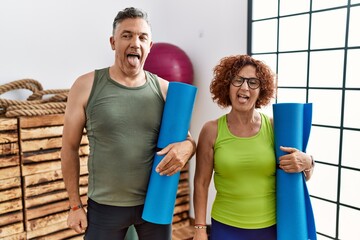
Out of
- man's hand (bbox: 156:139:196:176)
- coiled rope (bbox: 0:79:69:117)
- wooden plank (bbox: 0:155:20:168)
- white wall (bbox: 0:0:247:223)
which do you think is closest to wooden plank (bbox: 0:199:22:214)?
wooden plank (bbox: 0:155:20:168)

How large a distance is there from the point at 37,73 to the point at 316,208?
2.09 meters

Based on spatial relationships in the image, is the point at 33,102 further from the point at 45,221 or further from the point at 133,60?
the point at 133,60

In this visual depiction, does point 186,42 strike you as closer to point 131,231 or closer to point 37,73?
point 37,73

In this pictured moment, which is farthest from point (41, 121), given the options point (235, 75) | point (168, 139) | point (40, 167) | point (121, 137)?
point (235, 75)

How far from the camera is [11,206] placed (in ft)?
6.70

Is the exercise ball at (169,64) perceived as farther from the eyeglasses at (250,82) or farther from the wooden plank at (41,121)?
the eyeglasses at (250,82)

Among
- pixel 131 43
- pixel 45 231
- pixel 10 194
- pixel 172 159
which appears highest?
pixel 131 43

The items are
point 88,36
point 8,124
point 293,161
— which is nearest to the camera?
point 293,161

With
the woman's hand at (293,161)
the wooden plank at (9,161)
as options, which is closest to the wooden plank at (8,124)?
the wooden plank at (9,161)

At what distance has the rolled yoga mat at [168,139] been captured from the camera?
1.22 metres

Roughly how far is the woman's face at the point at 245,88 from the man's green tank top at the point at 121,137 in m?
0.29

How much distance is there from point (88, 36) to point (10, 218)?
55.1 inches

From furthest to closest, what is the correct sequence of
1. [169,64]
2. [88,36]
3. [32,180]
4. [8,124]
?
[88,36] → [169,64] → [32,180] → [8,124]

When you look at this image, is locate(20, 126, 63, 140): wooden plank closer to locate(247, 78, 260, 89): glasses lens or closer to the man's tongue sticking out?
the man's tongue sticking out
